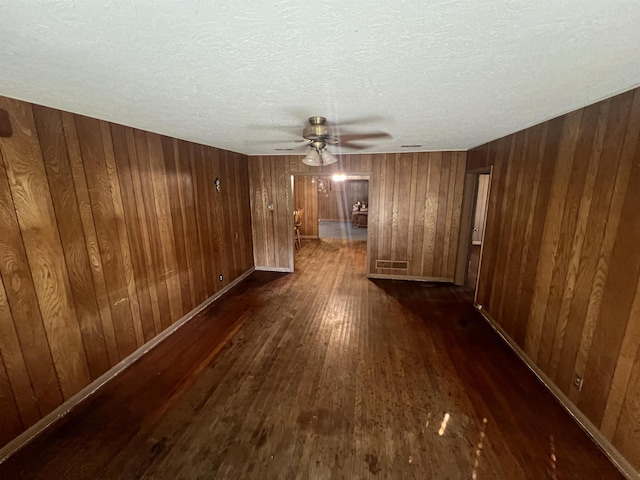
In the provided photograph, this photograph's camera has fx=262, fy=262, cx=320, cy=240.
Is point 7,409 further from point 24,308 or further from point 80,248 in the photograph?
point 80,248

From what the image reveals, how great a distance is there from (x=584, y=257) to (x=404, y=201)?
275cm

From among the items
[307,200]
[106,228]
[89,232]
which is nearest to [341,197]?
[307,200]

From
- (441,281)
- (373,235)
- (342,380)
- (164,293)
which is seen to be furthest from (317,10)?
(441,281)

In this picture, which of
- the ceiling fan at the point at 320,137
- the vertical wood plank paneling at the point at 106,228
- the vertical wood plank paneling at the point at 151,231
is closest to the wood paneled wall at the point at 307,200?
the ceiling fan at the point at 320,137

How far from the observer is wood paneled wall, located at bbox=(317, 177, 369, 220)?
11.8 meters

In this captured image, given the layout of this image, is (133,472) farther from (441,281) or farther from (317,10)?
(441,281)

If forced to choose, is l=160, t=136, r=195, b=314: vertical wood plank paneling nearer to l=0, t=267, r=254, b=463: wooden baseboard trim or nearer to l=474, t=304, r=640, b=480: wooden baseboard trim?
l=0, t=267, r=254, b=463: wooden baseboard trim

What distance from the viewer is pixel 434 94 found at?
5.27ft

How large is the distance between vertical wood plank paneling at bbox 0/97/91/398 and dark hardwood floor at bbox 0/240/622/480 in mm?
463

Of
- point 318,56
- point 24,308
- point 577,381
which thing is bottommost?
point 577,381

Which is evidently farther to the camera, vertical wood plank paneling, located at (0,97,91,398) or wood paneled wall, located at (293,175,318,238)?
wood paneled wall, located at (293,175,318,238)

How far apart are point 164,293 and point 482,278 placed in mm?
3940

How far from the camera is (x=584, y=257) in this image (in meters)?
1.86

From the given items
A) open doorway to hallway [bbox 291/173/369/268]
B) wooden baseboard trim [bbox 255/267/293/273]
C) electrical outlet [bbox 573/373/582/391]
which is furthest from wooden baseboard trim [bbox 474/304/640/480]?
open doorway to hallway [bbox 291/173/369/268]
